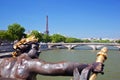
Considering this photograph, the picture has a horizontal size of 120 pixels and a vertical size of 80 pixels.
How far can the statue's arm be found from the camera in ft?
5.89

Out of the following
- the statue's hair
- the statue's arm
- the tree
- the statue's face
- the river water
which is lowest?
the river water

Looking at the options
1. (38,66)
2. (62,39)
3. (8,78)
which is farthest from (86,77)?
(62,39)

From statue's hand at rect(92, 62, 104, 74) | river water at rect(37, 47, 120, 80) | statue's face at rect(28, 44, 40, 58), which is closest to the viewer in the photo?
statue's hand at rect(92, 62, 104, 74)

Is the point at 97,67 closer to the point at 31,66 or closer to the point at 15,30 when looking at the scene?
the point at 31,66

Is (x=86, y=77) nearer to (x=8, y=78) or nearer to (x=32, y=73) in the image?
(x=32, y=73)

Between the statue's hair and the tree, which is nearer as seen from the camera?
the statue's hair

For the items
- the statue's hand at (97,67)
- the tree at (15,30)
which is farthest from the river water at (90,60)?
the statue's hand at (97,67)

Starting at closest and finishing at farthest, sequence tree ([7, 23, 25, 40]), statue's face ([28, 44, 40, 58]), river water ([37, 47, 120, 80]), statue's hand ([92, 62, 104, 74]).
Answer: statue's hand ([92, 62, 104, 74]), statue's face ([28, 44, 40, 58]), river water ([37, 47, 120, 80]), tree ([7, 23, 25, 40])

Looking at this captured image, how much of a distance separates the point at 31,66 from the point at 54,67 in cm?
19

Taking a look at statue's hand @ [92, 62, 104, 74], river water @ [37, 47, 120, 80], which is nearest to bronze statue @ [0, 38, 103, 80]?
statue's hand @ [92, 62, 104, 74]

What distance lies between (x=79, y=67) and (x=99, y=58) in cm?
14

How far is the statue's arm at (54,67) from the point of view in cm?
179

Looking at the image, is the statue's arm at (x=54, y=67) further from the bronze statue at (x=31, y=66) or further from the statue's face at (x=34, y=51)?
the statue's face at (x=34, y=51)

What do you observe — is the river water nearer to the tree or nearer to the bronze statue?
the tree
